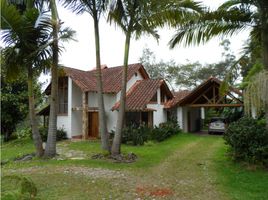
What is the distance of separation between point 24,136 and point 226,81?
63.7ft

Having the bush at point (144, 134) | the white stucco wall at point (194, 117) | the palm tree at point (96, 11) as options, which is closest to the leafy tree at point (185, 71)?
the white stucco wall at point (194, 117)

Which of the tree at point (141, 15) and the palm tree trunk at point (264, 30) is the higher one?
the tree at point (141, 15)

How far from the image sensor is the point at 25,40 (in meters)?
12.1

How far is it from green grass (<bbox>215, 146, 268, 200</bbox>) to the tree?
512 centimetres

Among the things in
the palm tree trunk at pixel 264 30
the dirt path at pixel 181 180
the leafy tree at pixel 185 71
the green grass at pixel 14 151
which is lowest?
the dirt path at pixel 181 180

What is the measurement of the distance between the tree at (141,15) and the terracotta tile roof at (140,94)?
7629 millimetres

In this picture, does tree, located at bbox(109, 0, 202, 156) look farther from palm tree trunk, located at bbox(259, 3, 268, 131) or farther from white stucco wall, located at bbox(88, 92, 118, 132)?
white stucco wall, located at bbox(88, 92, 118, 132)

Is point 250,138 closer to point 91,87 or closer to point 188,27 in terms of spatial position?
point 188,27

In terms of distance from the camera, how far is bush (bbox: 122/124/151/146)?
17812 mm

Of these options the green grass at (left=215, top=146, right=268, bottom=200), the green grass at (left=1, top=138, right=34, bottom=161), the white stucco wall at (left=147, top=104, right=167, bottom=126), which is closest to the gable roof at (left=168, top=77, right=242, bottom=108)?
the white stucco wall at (left=147, top=104, right=167, bottom=126)

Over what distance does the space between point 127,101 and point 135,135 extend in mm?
4173

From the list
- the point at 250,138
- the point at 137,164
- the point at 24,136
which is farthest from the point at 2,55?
the point at 24,136

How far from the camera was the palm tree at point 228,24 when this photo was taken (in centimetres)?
974

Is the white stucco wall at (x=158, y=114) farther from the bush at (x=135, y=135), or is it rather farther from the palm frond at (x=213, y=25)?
the palm frond at (x=213, y=25)
